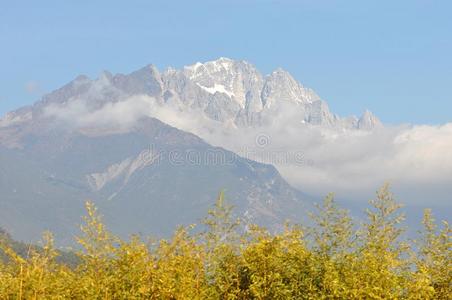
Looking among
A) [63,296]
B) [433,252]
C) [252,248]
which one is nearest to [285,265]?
[252,248]

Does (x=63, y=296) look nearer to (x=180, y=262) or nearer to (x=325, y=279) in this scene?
(x=180, y=262)

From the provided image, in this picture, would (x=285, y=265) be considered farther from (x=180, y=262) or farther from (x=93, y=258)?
(x=93, y=258)

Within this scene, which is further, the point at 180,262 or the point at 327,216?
the point at 327,216

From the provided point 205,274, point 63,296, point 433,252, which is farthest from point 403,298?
point 63,296

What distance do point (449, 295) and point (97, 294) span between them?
1561 centimetres

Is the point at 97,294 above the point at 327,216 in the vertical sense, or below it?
below

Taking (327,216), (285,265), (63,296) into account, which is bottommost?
(63,296)

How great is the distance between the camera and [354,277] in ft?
89.7

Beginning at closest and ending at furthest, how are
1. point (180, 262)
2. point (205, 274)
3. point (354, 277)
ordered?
point (354, 277) < point (180, 262) < point (205, 274)

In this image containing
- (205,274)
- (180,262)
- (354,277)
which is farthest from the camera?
(205,274)

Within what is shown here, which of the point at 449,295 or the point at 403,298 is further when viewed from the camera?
the point at 449,295

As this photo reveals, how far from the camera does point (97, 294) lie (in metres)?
28.9

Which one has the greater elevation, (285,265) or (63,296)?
(285,265)

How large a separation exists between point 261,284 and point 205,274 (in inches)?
150
